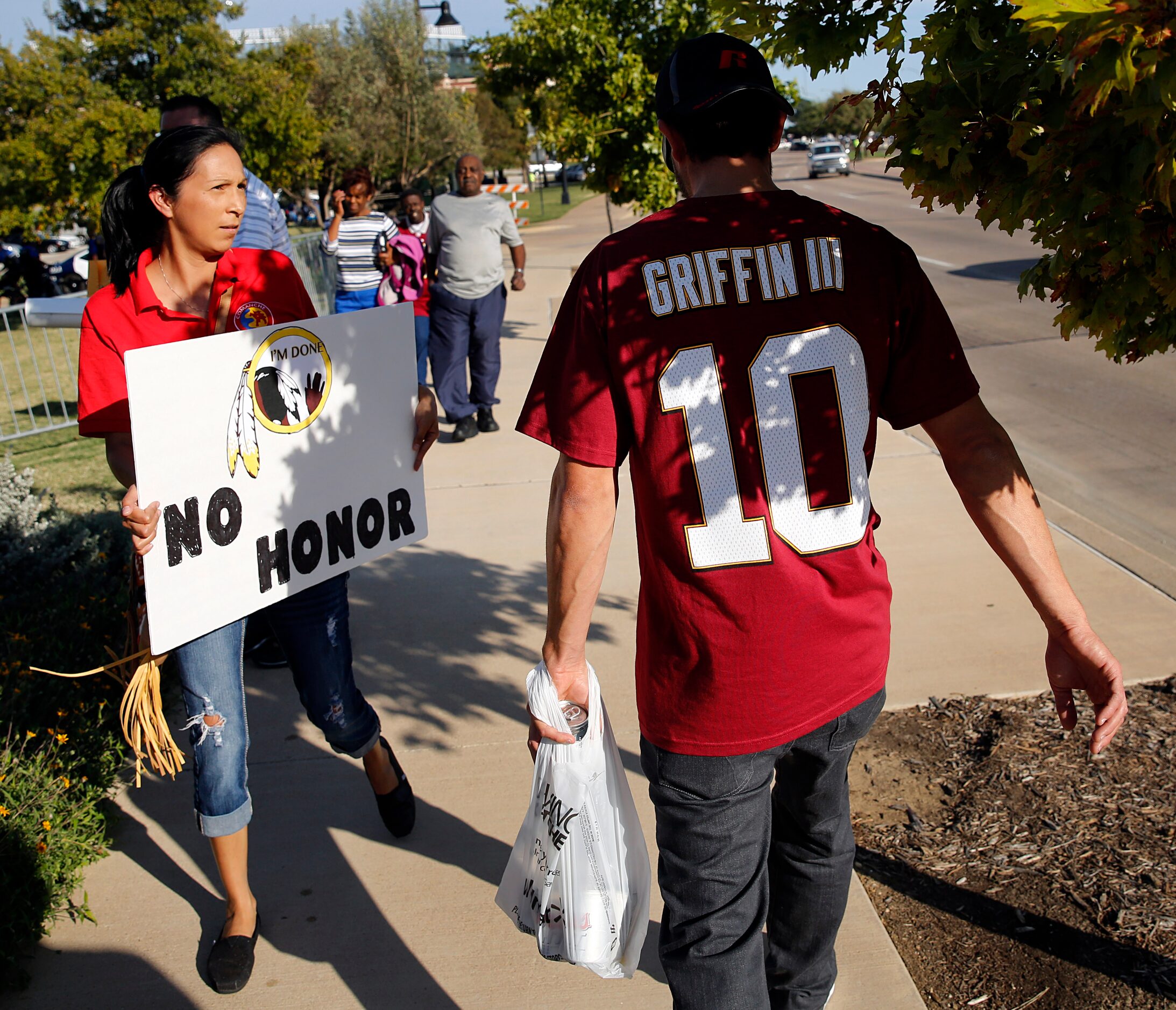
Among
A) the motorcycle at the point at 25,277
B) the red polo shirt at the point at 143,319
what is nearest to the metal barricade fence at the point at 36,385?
the motorcycle at the point at 25,277

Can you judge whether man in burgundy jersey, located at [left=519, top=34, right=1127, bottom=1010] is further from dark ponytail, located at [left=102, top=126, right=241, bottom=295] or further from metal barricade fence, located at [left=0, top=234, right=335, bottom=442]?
metal barricade fence, located at [left=0, top=234, right=335, bottom=442]

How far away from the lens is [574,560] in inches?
73.1

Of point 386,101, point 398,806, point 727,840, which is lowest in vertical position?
point 398,806

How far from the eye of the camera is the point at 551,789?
80.1 inches

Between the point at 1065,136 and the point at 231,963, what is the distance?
100 inches

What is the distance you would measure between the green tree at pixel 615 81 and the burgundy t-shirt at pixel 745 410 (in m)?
6.26

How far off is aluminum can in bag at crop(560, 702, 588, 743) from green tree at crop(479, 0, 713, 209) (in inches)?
254

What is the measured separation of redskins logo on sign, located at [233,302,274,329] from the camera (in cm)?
262

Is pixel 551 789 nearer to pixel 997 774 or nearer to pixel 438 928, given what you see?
pixel 438 928

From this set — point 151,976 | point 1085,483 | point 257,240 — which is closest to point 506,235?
point 257,240

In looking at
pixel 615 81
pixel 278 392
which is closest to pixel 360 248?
pixel 615 81

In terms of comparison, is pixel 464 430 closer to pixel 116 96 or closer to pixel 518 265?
pixel 518 265

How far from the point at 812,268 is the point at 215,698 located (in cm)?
174

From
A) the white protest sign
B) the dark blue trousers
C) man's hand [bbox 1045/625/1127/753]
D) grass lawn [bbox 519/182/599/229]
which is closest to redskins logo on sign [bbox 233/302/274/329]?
the white protest sign
